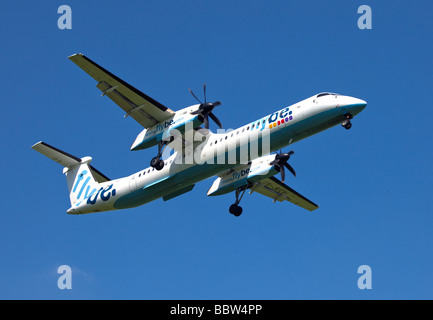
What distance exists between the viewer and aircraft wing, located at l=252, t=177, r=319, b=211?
108 ft

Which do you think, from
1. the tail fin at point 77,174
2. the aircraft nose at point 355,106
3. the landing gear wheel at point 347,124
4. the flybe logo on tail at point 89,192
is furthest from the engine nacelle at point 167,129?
the aircraft nose at point 355,106

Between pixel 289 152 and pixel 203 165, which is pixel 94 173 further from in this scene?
pixel 289 152

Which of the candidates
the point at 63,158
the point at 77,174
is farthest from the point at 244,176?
the point at 63,158

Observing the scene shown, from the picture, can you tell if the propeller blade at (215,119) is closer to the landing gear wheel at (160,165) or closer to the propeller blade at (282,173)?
the landing gear wheel at (160,165)

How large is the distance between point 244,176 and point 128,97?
6.61 m

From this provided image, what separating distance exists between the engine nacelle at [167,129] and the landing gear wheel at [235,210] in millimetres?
4889

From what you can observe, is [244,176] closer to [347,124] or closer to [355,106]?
[347,124]

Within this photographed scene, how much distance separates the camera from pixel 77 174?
32188mm

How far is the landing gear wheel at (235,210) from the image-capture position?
30391 millimetres

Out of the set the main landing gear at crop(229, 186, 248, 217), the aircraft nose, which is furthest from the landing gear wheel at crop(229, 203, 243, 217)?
the aircraft nose

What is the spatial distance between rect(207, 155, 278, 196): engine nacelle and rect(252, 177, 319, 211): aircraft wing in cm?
192

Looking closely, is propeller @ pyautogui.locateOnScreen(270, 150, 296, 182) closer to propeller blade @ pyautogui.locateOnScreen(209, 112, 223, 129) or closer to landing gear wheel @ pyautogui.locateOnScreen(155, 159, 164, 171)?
propeller blade @ pyautogui.locateOnScreen(209, 112, 223, 129)

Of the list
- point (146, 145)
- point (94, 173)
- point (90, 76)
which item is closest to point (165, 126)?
point (146, 145)

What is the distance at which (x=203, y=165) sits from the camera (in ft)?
89.5
